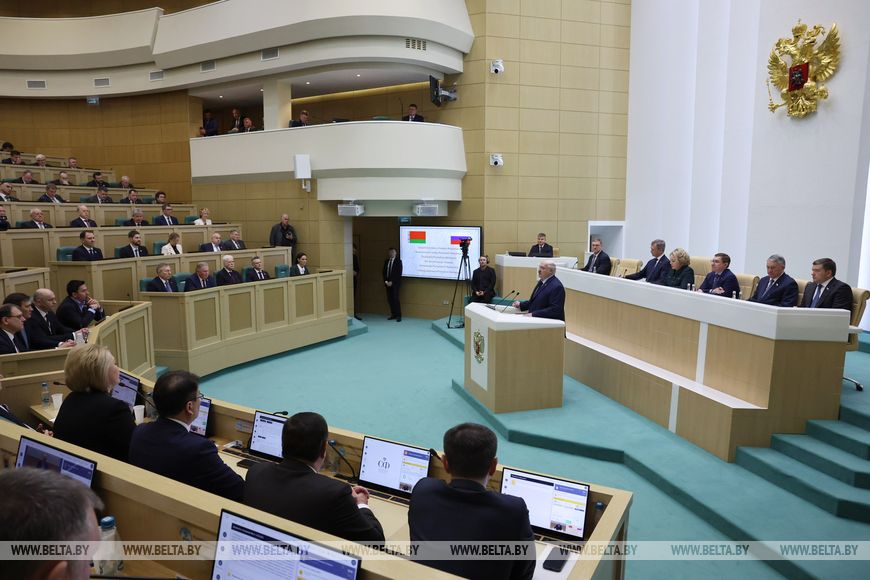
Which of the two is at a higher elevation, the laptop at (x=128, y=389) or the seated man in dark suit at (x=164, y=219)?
the seated man in dark suit at (x=164, y=219)

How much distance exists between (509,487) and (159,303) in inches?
234

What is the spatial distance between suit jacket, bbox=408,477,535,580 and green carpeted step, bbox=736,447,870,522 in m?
2.84

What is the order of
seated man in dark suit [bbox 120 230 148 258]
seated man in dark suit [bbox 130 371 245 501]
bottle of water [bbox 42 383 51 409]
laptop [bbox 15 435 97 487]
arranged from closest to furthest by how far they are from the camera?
laptop [bbox 15 435 97 487] → seated man in dark suit [bbox 130 371 245 501] → bottle of water [bbox 42 383 51 409] → seated man in dark suit [bbox 120 230 148 258]

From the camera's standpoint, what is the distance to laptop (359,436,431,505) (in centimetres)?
283

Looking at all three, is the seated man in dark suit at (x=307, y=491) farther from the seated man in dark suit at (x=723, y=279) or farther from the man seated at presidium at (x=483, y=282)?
the man seated at presidium at (x=483, y=282)

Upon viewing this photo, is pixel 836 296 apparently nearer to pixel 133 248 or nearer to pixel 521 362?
pixel 521 362

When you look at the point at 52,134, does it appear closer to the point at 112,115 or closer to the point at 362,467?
the point at 112,115

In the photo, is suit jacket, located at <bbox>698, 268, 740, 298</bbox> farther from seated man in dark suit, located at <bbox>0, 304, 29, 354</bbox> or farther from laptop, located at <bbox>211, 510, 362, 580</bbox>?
seated man in dark suit, located at <bbox>0, 304, 29, 354</bbox>

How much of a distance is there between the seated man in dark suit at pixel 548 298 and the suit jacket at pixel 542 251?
4.59 metres

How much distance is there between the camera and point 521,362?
18.0 ft

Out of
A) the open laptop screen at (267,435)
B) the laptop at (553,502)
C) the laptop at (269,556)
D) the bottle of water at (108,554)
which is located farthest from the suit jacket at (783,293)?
the bottle of water at (108,554)

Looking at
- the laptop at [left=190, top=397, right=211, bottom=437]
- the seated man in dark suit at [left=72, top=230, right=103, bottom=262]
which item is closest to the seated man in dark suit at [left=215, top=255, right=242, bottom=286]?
the seated man in dark suit at [left=72, top=230, right=103, bottom=262]

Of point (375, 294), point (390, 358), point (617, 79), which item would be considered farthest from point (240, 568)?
point (617, 79)

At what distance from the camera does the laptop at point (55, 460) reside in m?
2.16
